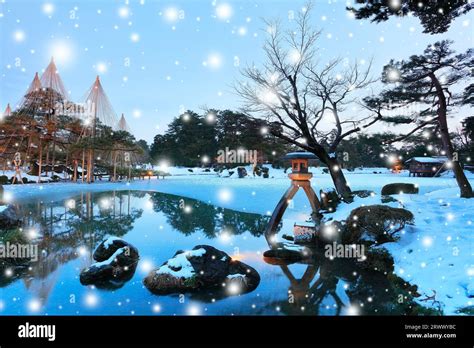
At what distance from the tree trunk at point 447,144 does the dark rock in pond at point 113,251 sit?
1126 cm

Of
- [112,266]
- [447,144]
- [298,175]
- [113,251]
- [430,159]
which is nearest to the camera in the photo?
[112,266]

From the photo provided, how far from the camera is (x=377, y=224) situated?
6801 millimetres

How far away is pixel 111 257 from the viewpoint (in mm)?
5922

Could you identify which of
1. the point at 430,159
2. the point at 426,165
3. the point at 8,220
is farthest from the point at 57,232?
the point at 430,159

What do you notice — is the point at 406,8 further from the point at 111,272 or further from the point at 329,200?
the point at 111,272

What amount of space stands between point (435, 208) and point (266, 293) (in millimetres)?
6434

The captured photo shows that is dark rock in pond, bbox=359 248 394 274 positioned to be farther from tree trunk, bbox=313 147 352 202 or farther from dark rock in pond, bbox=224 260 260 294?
tree trunk, bbox=313 147 352 202

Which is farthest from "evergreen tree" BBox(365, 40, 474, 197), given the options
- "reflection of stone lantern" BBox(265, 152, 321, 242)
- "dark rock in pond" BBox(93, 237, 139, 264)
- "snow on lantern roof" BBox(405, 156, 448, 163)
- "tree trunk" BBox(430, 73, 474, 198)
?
"snow on lantern roof" BBox(405, 156, 448, 163)

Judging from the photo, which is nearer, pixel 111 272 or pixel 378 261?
pixel 111 272

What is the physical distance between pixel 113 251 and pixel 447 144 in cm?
1194

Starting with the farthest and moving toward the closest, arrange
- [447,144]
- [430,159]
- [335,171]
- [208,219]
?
[430,159] → [208,219] → [335,171] → [447,144]

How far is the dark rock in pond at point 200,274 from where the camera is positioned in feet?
16.5

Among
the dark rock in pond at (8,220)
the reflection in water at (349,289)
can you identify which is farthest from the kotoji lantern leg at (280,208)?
the dark rock in pond at (8,220)
